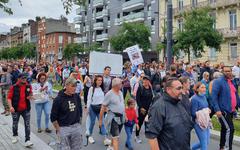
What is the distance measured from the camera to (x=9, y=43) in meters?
148

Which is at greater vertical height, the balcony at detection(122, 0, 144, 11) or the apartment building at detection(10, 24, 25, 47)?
the apartment building at detection(10, 24, 25, 47)

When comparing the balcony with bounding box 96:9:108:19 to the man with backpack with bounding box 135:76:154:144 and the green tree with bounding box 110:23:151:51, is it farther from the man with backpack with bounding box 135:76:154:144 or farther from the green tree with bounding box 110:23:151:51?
the man with backpack with bounding box 135:76:154:144

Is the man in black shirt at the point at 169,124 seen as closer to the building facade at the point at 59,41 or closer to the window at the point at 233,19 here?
the window at the point at 233,19

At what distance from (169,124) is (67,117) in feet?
8.36

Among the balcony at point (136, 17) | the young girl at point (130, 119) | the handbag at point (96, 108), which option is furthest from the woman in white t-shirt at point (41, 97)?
the balcony at point (136, 17)

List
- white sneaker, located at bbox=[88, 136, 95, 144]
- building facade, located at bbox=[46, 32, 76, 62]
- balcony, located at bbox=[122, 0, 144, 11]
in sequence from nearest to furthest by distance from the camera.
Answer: white sneaker, located at bbox=[88, 136, 95, 144] < balcony, located at bbox=[122, 0, 144, 11] < building facade, located at bbox=[46, 32, 76, 62]

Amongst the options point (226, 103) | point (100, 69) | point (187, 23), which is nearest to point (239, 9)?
point (187, 23)

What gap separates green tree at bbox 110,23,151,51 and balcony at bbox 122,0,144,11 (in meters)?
9.90

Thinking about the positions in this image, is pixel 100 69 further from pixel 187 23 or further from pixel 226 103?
pixel 187 23

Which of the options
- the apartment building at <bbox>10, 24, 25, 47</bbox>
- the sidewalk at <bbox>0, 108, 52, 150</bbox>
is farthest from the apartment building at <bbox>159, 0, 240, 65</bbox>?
the apartment building at <bbox>10, 24, 25, 47</bbox>

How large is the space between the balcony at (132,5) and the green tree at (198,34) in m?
21.6

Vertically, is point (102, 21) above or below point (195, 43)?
above

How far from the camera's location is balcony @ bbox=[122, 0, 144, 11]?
186 feet

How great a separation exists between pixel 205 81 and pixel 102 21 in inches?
2414
